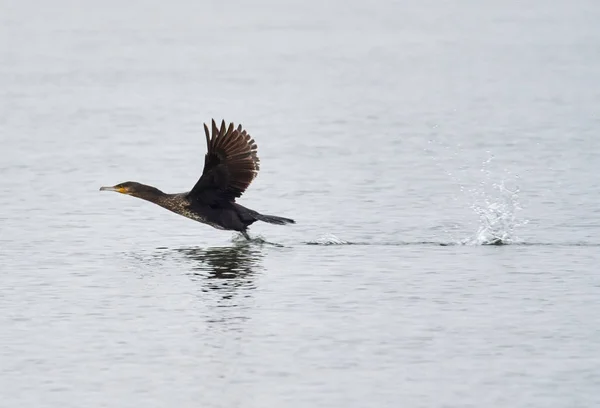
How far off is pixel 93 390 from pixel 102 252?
5138 millimetres

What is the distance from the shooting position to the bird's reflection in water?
1270cm

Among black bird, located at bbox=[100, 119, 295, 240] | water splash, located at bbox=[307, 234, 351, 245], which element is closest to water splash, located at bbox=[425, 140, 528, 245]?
water splash, located at bbox=[307, 234, 351, 245]

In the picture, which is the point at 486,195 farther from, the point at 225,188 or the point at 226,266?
the point at 226,266

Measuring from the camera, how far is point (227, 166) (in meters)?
14.6

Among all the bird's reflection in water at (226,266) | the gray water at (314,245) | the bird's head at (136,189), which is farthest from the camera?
the bird's head at (136,189)

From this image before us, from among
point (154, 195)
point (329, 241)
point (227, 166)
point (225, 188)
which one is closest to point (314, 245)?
point (329, 241)

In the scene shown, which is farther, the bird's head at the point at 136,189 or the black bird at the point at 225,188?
the bird's head at the point at 136,189

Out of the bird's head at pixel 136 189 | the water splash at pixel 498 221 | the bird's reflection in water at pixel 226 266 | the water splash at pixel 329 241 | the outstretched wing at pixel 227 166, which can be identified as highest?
the outstretched wing at pixel 227 166

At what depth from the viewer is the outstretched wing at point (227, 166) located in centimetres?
1440

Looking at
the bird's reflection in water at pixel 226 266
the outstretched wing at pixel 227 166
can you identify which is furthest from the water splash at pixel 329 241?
the outstretched wing at pixel 227 166

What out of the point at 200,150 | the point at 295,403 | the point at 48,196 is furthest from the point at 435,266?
the point at 200,150

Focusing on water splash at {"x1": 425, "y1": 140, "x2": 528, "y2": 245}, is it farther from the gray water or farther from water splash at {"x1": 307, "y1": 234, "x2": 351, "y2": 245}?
water splash at {"x1": 307, "y1": 234, "x2": 351, "y2": 245}

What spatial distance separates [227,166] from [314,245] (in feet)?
3.72

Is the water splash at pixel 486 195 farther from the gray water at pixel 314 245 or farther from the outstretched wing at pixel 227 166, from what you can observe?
the outstretched wing at pixel 227 166
